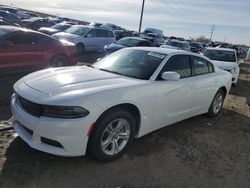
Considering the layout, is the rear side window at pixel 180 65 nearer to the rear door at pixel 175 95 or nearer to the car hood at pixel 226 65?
the rear door at pixel 175 95

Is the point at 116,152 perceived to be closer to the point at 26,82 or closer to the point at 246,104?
the point at 26,82

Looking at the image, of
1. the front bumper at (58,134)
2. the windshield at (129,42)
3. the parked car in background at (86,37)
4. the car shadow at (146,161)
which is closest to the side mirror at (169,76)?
the car shadow at (146,161)

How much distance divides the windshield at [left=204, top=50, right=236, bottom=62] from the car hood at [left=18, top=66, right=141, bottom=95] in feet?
30.5

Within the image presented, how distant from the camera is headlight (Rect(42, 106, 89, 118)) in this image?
135 inches

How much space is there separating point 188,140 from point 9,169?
120 inches

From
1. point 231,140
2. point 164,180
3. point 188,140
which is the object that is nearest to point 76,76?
point 164,180

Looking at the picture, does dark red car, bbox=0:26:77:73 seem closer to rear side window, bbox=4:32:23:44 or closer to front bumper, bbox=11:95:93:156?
rear side window, bbox=4:32:23:44

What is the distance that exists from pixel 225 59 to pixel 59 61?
7.40 metres

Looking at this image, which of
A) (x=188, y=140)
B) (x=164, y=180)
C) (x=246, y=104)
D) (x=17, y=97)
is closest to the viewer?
(x=164, y=180)

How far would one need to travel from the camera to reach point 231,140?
5453 millimetres

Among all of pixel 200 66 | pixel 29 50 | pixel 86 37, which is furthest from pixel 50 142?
pixel 86 37

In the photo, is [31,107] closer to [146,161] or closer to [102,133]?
[102,133]

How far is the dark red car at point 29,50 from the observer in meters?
7.71

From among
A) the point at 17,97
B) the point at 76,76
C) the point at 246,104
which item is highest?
the point at 76,76
